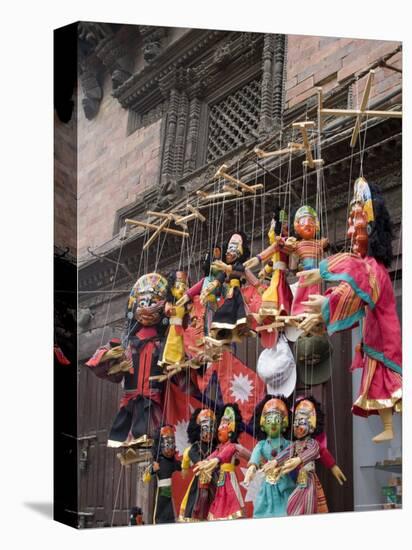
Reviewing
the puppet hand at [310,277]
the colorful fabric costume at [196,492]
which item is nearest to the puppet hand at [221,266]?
the puppet hand at [310,277]

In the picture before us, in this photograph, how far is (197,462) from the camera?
29.8ft

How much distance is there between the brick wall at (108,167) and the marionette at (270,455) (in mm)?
1588

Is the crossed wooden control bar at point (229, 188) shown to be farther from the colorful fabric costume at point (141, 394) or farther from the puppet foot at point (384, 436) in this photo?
the puppet foot at point (384, 436)

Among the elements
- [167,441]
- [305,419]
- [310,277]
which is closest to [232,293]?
[310,277]

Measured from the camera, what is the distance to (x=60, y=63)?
8906mm

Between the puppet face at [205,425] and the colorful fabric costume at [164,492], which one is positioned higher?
the puppet face at [205,425]

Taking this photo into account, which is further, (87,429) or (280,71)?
(280,71)

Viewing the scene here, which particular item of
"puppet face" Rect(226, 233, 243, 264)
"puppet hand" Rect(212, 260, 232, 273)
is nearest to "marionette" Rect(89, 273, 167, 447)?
"puppet hand" Rect(212, 260, 232, 273)

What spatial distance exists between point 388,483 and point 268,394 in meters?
1.08

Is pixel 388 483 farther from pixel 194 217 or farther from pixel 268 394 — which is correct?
pixel 194 217

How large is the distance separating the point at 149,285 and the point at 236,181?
3.08ft

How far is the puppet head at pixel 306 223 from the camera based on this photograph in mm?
9242

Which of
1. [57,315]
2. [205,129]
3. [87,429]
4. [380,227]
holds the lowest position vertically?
[87,429]

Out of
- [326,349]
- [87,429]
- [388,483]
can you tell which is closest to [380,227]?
[326,349]
